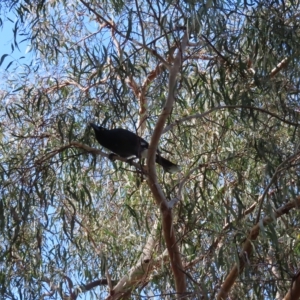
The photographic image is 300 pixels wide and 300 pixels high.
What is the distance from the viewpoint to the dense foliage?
9.11 ft

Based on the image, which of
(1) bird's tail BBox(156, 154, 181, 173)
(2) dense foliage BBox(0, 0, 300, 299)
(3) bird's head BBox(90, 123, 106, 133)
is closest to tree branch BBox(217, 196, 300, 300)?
(2) dense foliage BBox(0, 0, 300, 299)

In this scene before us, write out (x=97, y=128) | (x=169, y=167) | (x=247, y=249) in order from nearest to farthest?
(x=247, y=249) → (x=97, y=128) → (x=169, y=167)

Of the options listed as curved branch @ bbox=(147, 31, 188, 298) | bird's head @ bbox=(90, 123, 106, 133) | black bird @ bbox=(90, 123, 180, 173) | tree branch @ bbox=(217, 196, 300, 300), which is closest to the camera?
tree branch @ bbox=(217, 196, 300, 300)

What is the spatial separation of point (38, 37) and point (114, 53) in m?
0.67

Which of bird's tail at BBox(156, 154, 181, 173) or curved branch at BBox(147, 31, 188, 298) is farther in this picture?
bird's tail at BBox(156, 154, 181, 173)

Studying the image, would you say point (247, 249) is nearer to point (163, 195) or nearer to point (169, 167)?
point (163, 195)

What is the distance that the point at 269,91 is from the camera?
3037mm

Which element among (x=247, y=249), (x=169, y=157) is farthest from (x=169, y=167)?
(x=247, y=249)

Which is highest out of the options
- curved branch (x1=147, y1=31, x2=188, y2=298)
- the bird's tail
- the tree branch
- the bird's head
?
the bird's head

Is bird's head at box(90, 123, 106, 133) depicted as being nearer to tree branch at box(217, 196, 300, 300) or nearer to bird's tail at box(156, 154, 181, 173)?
bird's tail at box(156, 154, 181, 173)

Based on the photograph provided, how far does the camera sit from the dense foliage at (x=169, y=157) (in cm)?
278

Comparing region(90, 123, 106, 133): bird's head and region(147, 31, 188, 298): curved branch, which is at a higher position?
region(90, 123, 106, 133): bird's head

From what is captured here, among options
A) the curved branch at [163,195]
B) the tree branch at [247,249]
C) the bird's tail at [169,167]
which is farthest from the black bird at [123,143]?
the tree branch at [247,249]

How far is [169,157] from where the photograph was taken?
11.9 feet
